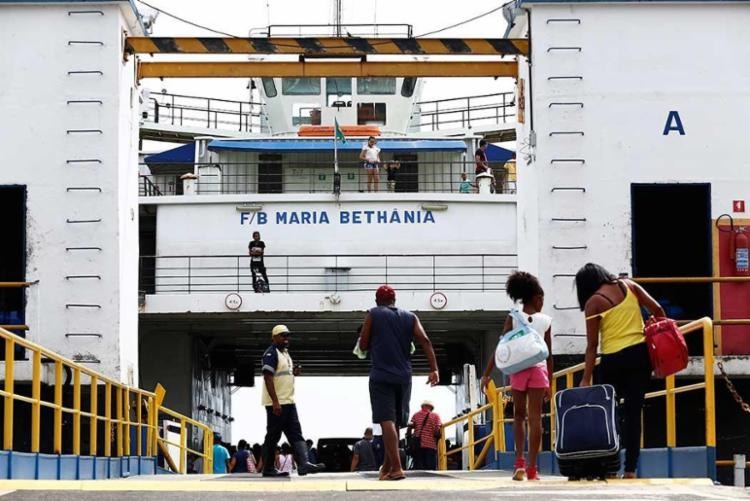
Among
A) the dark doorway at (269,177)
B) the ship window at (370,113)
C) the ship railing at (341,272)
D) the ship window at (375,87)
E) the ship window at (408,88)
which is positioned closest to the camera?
the ship railing at (341,272)

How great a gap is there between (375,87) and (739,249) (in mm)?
23079

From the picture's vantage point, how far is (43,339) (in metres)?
17.5

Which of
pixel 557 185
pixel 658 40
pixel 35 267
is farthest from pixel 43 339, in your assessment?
pixel 658 40

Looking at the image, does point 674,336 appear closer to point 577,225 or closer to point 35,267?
point 577,225

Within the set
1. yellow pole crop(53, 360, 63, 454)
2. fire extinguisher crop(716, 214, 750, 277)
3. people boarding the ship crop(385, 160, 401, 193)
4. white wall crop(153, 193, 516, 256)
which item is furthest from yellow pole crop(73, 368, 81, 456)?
people boarding the ship crop(385, 160, 401, 193)

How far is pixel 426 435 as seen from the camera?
23062 mm

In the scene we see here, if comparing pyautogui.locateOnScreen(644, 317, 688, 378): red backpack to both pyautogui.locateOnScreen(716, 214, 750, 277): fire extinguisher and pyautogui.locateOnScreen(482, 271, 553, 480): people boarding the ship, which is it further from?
pyautogui.locateOnScreen(716, 214, 750, 277): fire extinguisher

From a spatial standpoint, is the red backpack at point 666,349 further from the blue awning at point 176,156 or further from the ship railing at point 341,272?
the blue awning at point 176,156

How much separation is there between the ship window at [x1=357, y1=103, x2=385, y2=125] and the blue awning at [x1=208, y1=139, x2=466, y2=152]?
5.52 m

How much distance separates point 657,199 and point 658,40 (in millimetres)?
3277

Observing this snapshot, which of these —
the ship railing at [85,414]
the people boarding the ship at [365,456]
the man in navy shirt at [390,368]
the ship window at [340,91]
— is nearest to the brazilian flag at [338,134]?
the ship window at [340,91]

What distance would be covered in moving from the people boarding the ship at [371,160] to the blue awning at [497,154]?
3.94 meters

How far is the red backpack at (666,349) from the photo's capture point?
34.4 feet

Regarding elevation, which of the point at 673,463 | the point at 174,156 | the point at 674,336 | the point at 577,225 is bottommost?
the point at 673,463
